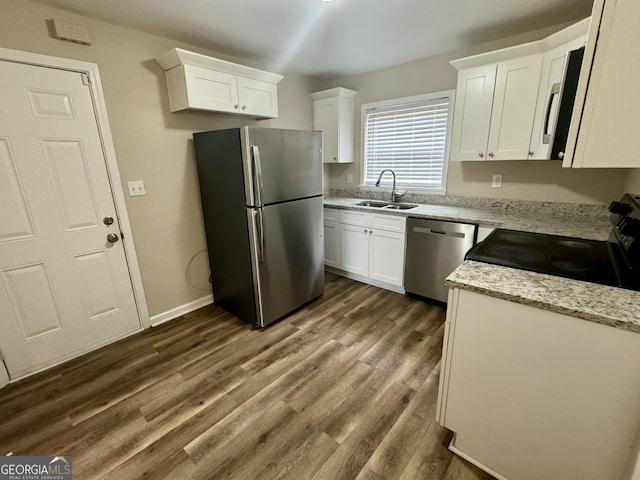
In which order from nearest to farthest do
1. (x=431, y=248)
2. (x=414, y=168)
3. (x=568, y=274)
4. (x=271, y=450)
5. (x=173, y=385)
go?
(x=568, y=274) < (x=271, y=450) < (x=173, y=385) < (x=431, y=248) < (x=414, y=168)

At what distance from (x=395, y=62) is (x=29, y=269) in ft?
12.2

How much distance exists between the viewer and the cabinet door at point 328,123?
3.51 m

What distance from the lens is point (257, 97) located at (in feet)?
8.85

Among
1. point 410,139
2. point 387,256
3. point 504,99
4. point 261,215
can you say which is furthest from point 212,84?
point 504,99

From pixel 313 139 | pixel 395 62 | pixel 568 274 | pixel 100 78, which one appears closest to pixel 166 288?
pixel 100 78

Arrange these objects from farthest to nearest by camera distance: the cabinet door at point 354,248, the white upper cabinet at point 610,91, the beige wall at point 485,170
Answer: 1. the cabinet door at point 354,248
2. the beige wall at point 485,170
3. the white upper cabinet at point 610,91

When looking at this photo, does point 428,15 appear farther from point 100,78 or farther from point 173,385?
point 173,385

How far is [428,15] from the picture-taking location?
6.81 ft

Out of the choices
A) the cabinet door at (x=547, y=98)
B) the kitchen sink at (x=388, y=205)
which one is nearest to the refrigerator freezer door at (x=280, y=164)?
the kitchen sink at (x=388, y=205)

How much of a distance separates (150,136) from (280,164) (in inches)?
43.3

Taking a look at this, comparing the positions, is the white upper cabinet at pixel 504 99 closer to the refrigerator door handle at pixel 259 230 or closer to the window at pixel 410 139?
the window at pixel 410 139

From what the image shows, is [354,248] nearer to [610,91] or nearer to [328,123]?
[328,123]

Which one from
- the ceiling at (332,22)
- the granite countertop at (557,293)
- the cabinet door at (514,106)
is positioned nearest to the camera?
the granite countertop at (557,293)

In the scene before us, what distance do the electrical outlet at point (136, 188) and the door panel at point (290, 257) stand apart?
104 centimetres
